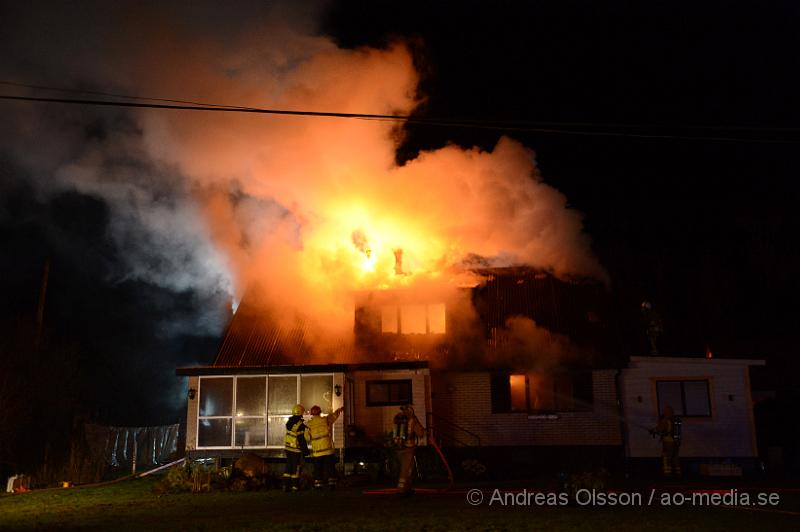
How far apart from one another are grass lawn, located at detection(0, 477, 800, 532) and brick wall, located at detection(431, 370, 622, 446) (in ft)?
20.0

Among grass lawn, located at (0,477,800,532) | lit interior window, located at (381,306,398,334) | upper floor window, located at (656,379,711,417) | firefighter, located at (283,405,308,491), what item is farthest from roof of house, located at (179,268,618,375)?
grass lawn, located at (0,477,800,532)

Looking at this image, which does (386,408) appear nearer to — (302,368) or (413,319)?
(302,368)

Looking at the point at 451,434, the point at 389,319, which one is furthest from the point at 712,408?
the point at 389,319

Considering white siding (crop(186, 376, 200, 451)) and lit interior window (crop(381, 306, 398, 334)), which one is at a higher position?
lit interior window (crop(381, 306, 398, 334))

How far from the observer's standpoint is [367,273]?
73.5 feet

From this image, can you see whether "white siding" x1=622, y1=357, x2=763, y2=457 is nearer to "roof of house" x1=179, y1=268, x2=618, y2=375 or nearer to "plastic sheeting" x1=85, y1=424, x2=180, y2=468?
"roof of house" x1=179, y1=268, x2=618, y2=375

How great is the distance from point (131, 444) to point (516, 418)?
12.7 meters

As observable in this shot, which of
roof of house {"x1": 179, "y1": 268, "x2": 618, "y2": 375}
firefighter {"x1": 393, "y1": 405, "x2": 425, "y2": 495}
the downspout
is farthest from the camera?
roof of house {"x1": 179, "y1": 268, "x2": 618, "y2": 375}

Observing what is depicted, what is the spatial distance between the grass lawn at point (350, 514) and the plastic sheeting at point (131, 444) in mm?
7102

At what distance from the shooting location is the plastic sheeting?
2116 cm

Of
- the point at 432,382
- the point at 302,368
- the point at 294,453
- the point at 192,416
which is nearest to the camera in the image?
the point at 294,453

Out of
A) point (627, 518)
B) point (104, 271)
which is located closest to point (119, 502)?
point (627, 518)

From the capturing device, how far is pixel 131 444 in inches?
909

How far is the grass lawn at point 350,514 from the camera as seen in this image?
9.45 meters
